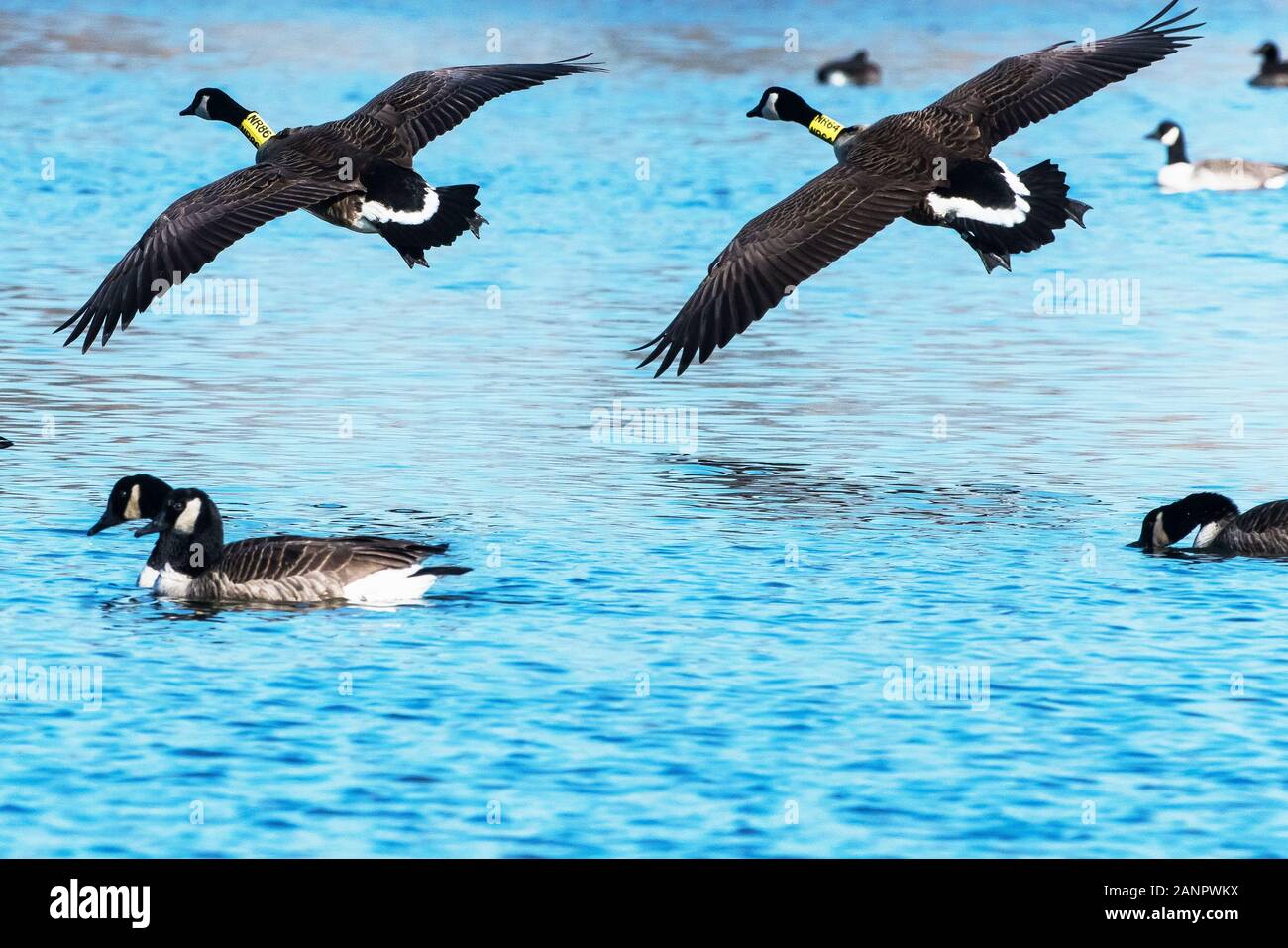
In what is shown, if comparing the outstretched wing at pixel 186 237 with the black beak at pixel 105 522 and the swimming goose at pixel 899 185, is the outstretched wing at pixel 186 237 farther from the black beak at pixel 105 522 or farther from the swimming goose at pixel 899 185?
the swimming goose at pixel 899 185

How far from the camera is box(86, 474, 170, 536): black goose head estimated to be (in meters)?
12.9

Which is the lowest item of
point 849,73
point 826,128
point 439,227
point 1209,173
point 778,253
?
point 778,253

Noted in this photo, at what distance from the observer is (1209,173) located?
32594 mm

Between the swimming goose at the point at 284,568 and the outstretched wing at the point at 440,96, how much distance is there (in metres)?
4.50

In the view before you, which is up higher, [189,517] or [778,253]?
[778,253]

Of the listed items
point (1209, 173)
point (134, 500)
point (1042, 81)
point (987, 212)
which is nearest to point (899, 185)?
point (987, 212)

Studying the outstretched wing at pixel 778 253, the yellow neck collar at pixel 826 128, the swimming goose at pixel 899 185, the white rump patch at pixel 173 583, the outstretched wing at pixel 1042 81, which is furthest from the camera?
the yellow neck collar at pixel 826 128

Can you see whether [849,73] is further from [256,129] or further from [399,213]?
[399,213]

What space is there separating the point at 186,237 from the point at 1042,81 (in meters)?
6.45

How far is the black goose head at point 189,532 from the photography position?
479 inches

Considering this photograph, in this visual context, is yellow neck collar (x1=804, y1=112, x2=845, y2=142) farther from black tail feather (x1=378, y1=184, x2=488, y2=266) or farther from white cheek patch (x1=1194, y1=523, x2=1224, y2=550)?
white cheek patch (x1=1194, y1=523, x2=1224, y2=550)

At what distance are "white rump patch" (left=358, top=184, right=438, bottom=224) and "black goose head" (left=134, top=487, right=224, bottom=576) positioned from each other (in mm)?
3065

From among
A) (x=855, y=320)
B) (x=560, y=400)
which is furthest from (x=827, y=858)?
(x=855, y=320)

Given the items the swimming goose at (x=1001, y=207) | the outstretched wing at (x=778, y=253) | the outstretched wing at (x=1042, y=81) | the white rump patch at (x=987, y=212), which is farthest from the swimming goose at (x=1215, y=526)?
the outstretched wing at (x=1042, y=81)
